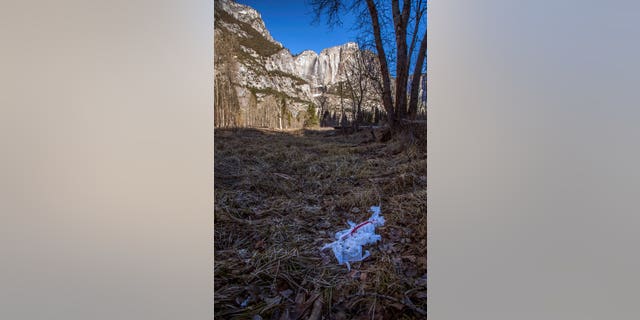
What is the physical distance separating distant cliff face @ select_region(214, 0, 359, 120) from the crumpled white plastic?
24.1 inches

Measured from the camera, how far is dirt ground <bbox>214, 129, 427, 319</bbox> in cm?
106

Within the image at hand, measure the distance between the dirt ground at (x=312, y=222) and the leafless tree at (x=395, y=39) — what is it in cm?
18

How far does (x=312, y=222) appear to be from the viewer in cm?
127

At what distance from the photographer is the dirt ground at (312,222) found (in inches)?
41.7

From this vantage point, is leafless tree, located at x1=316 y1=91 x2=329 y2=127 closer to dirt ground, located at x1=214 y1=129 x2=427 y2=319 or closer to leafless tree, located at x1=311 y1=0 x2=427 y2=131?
dirt ground, located at x1=214 y1=129 x2=427 y2=319

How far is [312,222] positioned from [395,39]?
91 centimetres

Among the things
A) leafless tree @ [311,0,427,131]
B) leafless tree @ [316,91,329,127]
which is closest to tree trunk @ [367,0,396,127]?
leafless tree @ [311,0,427,131]

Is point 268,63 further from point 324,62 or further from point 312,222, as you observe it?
point 312,222
